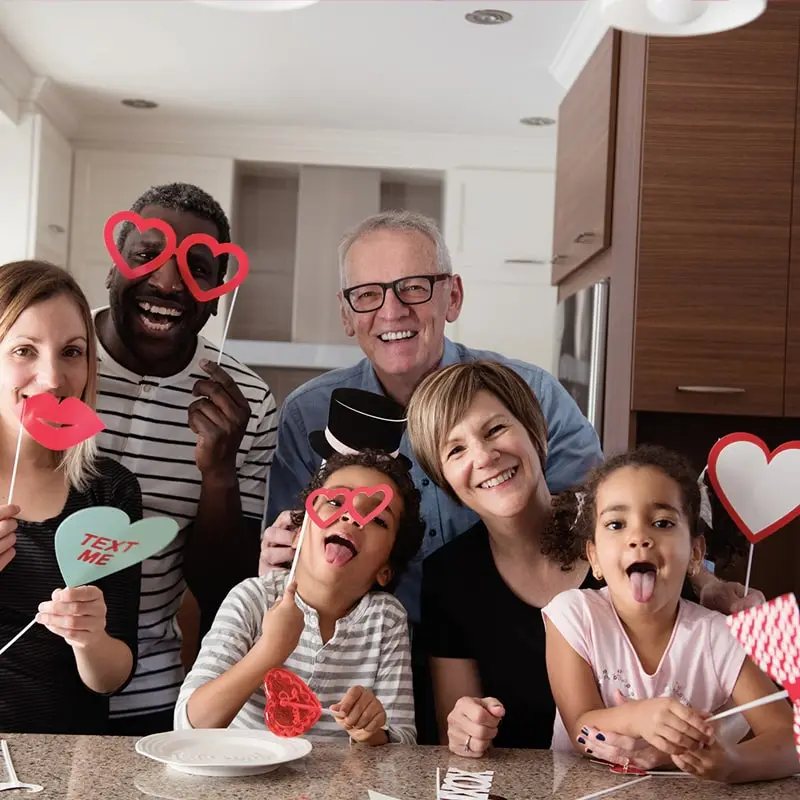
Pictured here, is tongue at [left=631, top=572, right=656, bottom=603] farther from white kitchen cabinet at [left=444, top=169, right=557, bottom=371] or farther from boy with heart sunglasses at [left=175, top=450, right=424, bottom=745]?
white kitchen cabinet at [left=444, top=169, right=557, bottom=371]

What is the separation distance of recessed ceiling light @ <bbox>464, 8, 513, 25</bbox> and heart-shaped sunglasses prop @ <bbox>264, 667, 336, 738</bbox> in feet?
8.70

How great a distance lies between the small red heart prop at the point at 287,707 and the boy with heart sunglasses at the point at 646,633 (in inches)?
13.6

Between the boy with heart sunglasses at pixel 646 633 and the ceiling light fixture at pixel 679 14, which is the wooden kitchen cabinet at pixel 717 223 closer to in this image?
the boy with heart sunglasses at pixel 646 633

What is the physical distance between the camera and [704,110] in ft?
8.52

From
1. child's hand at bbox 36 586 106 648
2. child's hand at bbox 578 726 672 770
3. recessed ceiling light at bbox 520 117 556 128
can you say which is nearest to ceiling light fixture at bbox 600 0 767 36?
child's hand at bbox 578 726 672 770

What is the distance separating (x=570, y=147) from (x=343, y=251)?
5.39 ft

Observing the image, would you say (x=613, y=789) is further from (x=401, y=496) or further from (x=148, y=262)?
(x=148, y=262)

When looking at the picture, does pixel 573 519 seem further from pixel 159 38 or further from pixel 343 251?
pixel 159 38

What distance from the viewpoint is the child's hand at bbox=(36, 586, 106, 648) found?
1.37 meters

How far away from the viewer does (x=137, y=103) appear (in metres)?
4.50

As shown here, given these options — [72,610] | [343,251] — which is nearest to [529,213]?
[343,251]

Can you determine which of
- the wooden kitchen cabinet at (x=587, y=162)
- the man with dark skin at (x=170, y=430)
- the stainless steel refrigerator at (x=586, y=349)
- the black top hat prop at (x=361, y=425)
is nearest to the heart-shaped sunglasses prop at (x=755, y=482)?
the black top hat prop at (x=361, y=425)

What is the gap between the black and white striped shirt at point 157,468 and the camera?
1.79m

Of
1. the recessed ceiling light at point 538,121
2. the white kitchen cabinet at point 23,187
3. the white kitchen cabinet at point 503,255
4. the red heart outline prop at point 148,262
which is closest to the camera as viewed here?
the red heart outline prop at point 148,262
